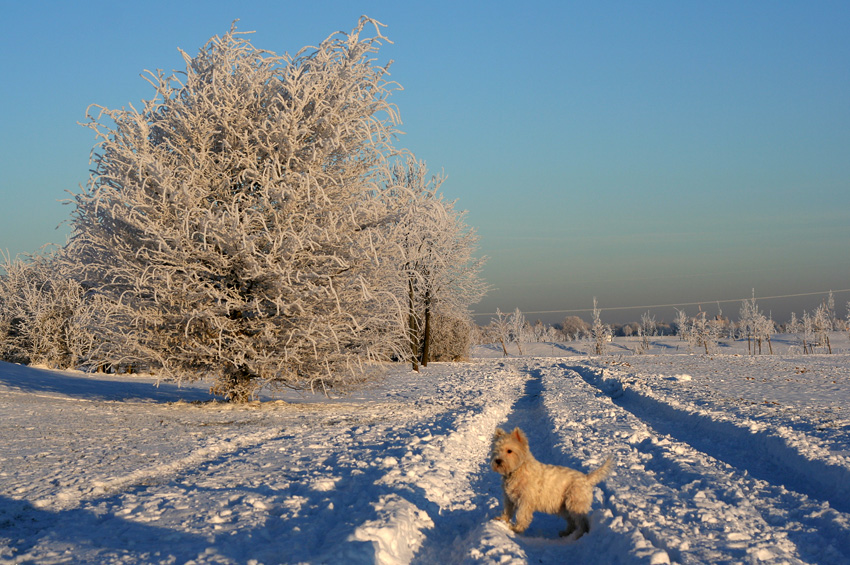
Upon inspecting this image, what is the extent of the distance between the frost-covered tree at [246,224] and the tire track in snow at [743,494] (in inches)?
233

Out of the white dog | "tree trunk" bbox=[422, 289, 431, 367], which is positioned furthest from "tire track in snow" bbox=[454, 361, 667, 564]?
"tree trunk" bbox=[422, 289, 431, 367]

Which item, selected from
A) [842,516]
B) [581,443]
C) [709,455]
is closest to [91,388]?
[581,443]

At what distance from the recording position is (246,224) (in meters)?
11.3

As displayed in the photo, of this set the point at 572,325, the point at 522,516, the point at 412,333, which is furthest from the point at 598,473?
the point at 572,325

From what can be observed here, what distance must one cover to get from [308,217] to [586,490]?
27.4 feet

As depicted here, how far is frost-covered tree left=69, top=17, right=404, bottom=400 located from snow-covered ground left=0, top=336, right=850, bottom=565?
161cm

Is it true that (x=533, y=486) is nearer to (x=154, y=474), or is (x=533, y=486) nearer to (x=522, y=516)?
(x=522, y=516)

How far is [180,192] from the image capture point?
36.7ft

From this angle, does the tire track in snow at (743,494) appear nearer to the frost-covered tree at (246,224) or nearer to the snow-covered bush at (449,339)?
the frost-covered tree at (246,224)

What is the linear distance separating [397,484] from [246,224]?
7.00 meters

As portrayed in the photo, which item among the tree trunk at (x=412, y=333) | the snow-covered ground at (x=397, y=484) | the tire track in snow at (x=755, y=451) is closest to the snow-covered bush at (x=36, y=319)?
the tree trunk at (x=412, y=333)

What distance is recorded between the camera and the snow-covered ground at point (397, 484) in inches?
174

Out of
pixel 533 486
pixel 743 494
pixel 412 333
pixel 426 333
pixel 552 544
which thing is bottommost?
pixel 552 544

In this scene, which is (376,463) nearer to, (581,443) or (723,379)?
(581,443)
